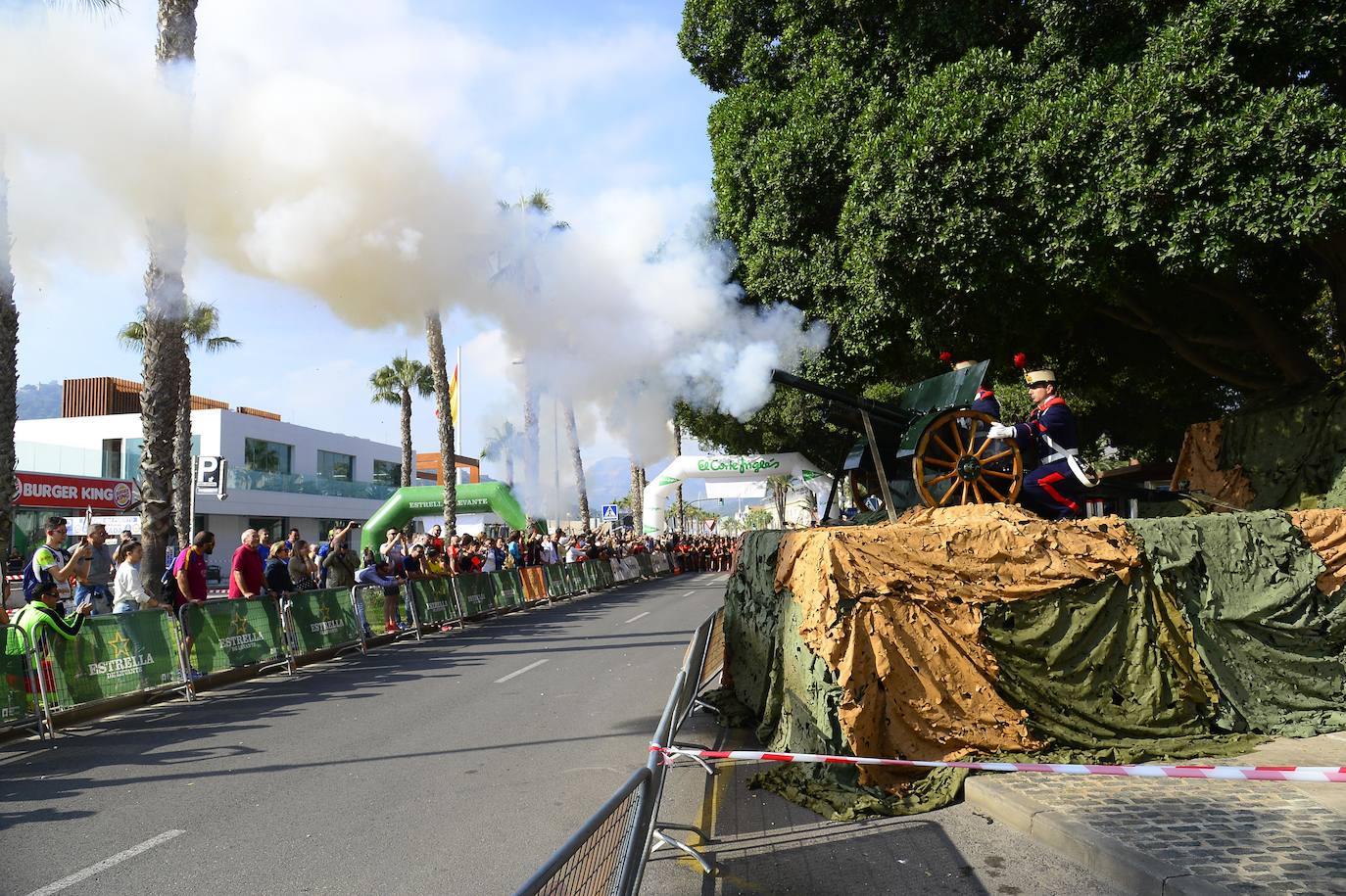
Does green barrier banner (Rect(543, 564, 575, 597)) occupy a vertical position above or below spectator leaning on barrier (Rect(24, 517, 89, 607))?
below

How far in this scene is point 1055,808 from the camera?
16.1ft

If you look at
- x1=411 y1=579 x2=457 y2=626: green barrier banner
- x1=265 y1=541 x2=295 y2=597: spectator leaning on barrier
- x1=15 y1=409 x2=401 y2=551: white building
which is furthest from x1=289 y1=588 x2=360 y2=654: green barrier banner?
x1=15 y1=409 x2=401 y2=551: white building

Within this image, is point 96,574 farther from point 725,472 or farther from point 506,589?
point 725,472

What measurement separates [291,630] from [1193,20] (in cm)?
1249

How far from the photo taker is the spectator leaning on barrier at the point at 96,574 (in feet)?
35.2

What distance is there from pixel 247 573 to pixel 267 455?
3020 centimetres

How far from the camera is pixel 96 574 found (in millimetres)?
11742

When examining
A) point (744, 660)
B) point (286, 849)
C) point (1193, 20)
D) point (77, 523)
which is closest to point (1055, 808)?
point (744, 660)

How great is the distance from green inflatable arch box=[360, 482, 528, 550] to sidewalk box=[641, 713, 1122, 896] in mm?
25043

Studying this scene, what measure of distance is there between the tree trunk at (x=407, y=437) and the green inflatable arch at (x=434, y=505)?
20.5 feet

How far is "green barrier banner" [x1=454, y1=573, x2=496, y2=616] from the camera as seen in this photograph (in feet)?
55.4

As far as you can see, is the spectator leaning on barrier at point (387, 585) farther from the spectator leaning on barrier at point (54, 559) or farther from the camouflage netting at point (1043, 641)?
the camouflage netting at point (1043, 641)

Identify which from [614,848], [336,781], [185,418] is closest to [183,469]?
[185,418]

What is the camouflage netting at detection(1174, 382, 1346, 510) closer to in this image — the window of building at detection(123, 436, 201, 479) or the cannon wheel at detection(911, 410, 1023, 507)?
the cannon wheel at detection(911, 410, 1023, 507)
